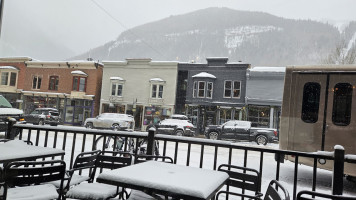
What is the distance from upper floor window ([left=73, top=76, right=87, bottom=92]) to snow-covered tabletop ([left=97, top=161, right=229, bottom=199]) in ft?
95.2

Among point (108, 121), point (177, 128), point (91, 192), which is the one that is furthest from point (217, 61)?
point (91, 192)

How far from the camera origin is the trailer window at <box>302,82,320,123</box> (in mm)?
7035

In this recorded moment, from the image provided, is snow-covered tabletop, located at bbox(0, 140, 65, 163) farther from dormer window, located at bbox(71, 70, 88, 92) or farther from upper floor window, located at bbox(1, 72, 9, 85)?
upper floor window, located at bbox(1, 72, 9, 85)

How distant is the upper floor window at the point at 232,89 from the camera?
2398cm

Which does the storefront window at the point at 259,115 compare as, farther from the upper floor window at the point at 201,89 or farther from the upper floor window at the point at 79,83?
the upper floor window at the point at 79,83

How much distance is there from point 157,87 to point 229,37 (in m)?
39.4

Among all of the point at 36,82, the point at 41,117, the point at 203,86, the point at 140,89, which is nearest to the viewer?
the point at 41,117

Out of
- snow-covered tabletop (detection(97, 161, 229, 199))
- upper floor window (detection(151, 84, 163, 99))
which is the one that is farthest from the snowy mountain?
snow-covered tabletop (detection(97, 161, 229, 199))

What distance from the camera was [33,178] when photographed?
226 centimetres

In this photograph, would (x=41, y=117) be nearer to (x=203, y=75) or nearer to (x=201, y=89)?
(x=201, y=89)

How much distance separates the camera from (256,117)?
2266 centimetres

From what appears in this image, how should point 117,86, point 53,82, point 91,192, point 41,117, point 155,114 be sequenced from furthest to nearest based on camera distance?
point 53,82 < point 117,86 < point 155,114 < point 41,117 < point 91,192

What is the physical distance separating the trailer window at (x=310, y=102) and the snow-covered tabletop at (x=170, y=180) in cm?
582

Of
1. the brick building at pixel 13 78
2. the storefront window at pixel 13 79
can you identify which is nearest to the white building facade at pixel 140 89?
the brick building at pixel 13 78
